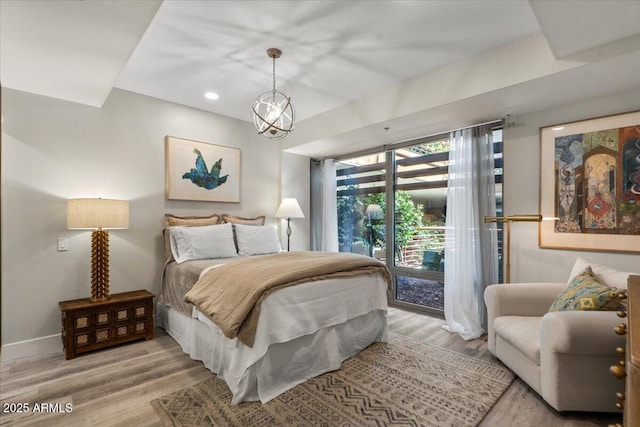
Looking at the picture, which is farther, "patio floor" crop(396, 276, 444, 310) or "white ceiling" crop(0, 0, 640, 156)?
"patio floor" crop(396, 276, 444, 310)

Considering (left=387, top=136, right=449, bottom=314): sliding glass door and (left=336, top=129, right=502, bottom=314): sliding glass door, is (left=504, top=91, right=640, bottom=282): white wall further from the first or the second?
(left=387, top=136, right=449, bottom=314): sliding glass door

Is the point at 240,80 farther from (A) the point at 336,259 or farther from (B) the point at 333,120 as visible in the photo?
(A) the point at 336,259

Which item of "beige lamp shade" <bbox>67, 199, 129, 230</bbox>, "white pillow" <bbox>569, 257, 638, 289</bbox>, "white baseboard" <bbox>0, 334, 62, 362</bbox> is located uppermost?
"beige lamp shade" <bbox>67, 199, 129, 230</bbox>

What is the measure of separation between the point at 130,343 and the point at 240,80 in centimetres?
286

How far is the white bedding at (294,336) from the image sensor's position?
2.09 meters

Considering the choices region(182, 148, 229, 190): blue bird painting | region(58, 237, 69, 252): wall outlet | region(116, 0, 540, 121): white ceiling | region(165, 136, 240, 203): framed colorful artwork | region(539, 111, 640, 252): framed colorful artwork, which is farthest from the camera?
region(182, 148, 229, 190): blue bird painting

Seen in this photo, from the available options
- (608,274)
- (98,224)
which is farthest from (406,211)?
(98,224)

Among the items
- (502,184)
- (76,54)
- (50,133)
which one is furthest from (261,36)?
(502,184)

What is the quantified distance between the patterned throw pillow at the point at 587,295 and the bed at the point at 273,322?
1406mm

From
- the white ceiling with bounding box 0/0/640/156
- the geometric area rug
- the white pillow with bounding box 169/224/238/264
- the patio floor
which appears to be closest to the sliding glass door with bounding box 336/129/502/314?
the patio floor

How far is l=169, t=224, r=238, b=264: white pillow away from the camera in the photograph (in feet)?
10.8

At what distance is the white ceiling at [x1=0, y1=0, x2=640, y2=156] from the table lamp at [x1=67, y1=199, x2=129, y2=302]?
1.05 metres

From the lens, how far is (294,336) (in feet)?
7.24

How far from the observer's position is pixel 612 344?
1795 millimetres
